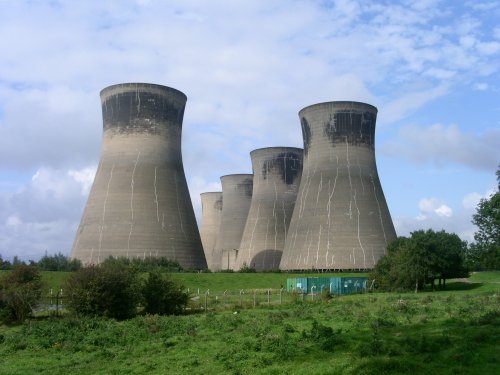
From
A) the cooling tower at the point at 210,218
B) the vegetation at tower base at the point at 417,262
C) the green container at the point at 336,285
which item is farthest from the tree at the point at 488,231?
the cooling tower at the point at 210,218

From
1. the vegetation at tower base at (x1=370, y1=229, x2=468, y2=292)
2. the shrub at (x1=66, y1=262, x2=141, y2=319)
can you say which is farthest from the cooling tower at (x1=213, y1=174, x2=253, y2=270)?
the shrub at (x1=66, y1=262, x2=141, y2=319)

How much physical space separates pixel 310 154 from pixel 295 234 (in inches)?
192

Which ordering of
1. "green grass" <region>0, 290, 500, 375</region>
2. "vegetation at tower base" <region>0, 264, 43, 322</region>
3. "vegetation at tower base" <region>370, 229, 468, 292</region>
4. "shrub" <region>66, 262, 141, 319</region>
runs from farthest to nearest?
1. "vegetation at tower base" <region>370, 229, 468, 292</region>
2. "vegetation at tower base" <region>0, 264, 43, 322</region>
3. "shrub" <region>66, 262, 141, 319</region>
4. "green grass" <region>0, 290, 500, 375</region>

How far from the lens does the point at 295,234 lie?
33.7 metres

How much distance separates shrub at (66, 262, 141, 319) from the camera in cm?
1462

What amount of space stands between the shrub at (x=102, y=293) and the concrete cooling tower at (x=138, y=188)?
13.5 metres

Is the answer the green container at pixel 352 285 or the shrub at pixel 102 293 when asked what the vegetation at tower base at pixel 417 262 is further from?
the shrub at pixel 102 293

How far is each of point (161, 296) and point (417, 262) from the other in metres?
13.2

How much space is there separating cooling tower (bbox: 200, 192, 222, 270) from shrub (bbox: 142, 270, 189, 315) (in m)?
41.5

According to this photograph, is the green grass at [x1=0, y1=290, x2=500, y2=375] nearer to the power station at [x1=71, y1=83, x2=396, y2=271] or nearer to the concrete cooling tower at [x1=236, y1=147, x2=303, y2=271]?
the power station at [x1=71, y1=83, x2=396, y2=271]

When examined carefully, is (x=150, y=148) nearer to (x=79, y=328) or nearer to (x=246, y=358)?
(x=79, y=328)

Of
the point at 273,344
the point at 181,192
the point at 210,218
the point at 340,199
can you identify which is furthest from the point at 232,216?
the point at 273,344

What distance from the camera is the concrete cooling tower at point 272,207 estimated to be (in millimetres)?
41312

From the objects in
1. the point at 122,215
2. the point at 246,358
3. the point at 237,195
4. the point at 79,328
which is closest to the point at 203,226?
the point at 237,195
